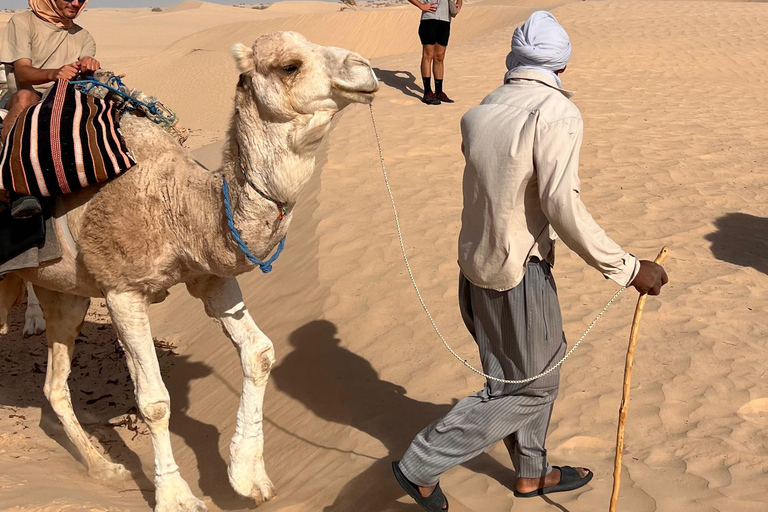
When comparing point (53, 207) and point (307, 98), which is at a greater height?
point (307, 98)

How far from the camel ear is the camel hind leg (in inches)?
94.2

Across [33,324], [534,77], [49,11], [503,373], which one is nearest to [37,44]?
[49,11]

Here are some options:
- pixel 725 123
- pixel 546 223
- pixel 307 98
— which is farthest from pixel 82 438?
pixel 725 123

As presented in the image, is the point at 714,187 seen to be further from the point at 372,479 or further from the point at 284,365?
the point at 372,479

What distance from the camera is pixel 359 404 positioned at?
4.60 metres

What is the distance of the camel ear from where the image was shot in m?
3.11

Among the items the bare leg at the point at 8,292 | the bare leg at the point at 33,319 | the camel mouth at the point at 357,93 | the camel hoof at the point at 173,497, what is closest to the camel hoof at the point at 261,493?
the camel hoof at the point at 173,497

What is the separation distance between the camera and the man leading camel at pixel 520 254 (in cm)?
274

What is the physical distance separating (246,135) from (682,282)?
406 centimetres

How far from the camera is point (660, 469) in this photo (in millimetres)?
3633

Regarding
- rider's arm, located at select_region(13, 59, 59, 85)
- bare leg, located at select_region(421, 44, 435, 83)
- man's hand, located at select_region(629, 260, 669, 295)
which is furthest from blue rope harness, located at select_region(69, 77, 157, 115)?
bare leg, located at select_region(421, 44, 435, 83)

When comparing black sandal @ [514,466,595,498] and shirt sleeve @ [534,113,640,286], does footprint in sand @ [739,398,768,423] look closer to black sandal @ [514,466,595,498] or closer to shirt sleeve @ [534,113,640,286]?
black sandal @ [514,466,595,498]

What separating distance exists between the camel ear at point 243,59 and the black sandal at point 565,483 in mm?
2249

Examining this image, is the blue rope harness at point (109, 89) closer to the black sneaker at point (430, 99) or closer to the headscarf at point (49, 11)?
the headscarf at point (49, 11)
